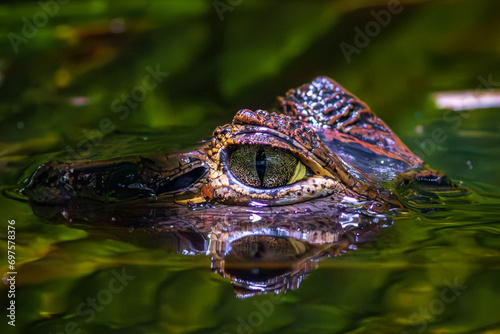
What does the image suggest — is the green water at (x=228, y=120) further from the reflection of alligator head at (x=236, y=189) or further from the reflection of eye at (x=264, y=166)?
the reflection of eye at (x=264, y=166)

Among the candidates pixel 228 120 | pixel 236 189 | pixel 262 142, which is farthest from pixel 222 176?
pixel 228 120

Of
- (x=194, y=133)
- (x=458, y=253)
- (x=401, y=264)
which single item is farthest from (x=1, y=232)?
(x=458, y=253)

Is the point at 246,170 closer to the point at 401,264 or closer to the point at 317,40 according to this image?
the point at 401,264

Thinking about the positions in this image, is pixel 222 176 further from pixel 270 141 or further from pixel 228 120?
Result: pixel 228 120

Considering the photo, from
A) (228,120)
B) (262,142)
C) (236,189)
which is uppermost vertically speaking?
(228,120)

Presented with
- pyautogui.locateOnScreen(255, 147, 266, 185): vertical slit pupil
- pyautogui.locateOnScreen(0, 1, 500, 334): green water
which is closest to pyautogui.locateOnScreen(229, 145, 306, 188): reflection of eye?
pyautogui.locateOnScreen(255, 147, 266, 185): vertical slit pupil

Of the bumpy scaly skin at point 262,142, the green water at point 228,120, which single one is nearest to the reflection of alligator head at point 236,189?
A: the bumpy scaly skin at point 262,142
